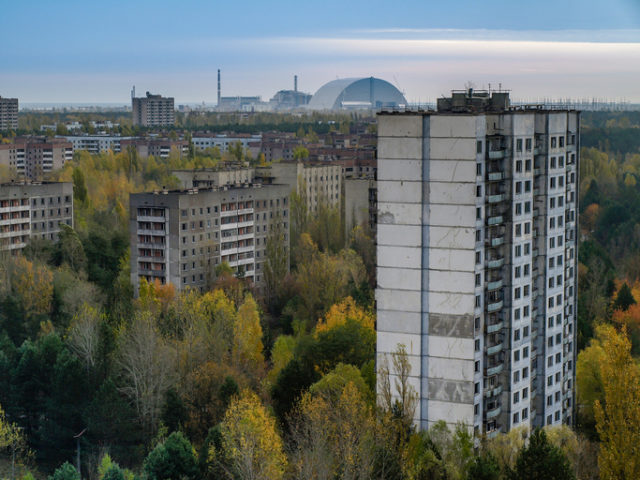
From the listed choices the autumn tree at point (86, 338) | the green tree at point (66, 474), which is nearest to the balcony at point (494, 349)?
the green tree at point (66, 474)

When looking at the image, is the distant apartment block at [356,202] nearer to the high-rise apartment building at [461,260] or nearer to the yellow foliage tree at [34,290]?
the yellow foliage tree at [34,290]

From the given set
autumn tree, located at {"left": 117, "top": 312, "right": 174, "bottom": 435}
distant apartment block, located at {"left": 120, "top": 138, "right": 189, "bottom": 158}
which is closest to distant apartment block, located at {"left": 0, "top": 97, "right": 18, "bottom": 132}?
distant apartment block, located at {"left": 120, "top": 138, "right": 189, "bottom": 158}

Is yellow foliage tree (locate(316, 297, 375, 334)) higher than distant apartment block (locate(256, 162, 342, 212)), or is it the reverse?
distant apartment block (locate(256, 162, 342, 212))

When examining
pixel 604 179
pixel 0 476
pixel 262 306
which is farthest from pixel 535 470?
pixel 604 179

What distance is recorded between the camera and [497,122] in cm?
1817

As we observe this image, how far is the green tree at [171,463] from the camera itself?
61.0 feet

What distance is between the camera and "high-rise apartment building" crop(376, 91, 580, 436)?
17422 mm

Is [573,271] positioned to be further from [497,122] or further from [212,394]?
[212,394]

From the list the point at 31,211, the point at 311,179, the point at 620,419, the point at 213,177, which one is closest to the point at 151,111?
the point at 311,179

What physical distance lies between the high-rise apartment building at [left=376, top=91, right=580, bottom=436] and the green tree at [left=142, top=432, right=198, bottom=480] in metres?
3.72

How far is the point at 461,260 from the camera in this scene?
1744 centimetres

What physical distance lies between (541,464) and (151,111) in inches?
4056

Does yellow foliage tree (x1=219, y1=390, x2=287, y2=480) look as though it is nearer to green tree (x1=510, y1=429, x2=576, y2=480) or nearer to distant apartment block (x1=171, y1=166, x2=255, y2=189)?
green tree (x1=510, y1=429, x2=576, y2=480)

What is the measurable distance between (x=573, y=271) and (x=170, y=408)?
816cm
